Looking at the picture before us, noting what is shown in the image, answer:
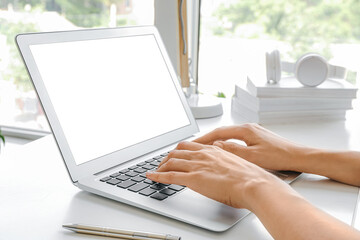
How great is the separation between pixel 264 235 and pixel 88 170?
0.33m

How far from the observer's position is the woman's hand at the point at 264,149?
0.85 m

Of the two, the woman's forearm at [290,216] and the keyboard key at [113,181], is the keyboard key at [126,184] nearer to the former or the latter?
the keyboard key at [113,181]

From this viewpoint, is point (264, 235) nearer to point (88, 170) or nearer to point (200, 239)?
point (200, 239)

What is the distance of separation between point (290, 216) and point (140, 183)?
0.27 metres

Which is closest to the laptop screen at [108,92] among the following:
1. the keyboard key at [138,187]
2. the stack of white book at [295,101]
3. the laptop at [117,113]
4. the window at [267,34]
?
the laptop at [117,113]

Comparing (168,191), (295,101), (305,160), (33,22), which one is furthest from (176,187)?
(33,22)

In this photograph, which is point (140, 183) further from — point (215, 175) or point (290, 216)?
point (290, 216)

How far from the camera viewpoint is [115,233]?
0.62 metres

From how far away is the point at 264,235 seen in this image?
0.64 metres

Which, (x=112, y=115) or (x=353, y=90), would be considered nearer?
(x=112, y=115)

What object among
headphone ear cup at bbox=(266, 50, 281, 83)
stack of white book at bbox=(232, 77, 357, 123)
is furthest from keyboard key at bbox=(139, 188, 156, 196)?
headphone ear cup at bbox=(266, 50, 281, 83)

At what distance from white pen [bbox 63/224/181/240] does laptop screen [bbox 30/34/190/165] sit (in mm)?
178

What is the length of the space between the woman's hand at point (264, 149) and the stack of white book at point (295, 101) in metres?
0.35

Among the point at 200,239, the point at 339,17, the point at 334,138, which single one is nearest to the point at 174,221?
the point at 200,239
